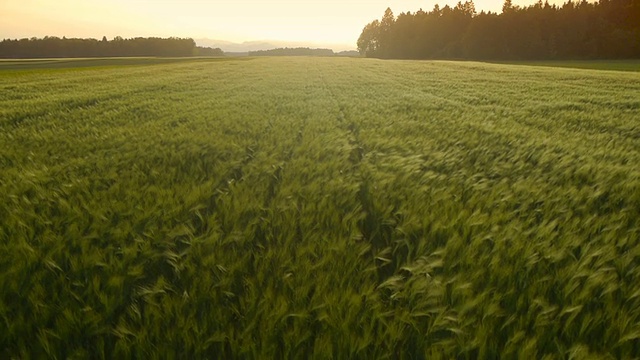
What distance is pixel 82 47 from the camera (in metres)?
114

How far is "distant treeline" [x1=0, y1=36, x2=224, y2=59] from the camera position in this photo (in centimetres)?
11075

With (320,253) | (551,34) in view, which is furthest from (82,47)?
(320,253)

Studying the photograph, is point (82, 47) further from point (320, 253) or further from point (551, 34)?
point (320, 253)

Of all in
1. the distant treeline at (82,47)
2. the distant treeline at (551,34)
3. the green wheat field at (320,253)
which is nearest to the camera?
the green wheat field at (320,253)

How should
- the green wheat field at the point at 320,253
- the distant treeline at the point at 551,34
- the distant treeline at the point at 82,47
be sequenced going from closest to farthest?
the green wheat field at the point at 320,253 < the distant treeline at the point at 551,34 < the distant treeline at the point at 82,47

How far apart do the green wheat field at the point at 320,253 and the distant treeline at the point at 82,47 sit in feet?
447

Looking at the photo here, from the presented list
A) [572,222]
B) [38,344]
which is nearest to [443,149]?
[572,222]

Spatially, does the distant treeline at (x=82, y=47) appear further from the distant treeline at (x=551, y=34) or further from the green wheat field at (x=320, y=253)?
the green wheat field at (x=320, y=253)

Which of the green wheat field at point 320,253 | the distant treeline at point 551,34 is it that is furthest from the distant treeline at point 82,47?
the green wheat field at point 320,253

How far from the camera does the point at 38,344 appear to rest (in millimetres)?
1697

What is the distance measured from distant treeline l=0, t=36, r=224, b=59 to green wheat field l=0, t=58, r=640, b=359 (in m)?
136

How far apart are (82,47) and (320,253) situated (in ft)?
467

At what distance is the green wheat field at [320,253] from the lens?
5.76ft

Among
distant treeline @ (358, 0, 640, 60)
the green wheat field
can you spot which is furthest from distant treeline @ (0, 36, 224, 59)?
the green wheat field
